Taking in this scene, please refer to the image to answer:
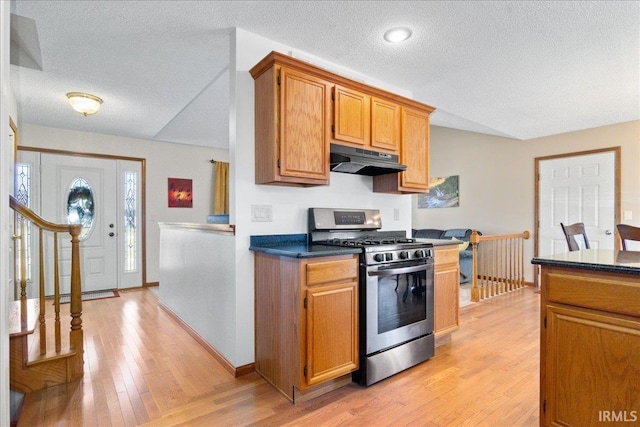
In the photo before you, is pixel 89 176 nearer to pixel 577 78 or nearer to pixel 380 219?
pixel 380 219

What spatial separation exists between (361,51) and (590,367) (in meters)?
2.51

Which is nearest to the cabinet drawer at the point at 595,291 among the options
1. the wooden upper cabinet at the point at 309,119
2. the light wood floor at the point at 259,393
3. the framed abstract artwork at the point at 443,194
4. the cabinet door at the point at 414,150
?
the light wood floor at the point at 259,393

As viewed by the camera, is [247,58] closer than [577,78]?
Yes

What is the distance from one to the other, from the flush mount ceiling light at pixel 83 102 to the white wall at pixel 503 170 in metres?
5.80

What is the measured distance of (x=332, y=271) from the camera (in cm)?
201

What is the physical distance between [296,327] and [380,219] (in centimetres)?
153

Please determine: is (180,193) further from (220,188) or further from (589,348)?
(589,348)

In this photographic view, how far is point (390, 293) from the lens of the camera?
228 cm

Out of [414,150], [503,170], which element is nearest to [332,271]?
[414,150]

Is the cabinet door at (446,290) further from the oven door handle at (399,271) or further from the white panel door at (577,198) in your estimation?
the white panel door at (577,198)

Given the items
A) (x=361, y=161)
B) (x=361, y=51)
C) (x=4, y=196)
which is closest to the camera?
(x=4, y=196)

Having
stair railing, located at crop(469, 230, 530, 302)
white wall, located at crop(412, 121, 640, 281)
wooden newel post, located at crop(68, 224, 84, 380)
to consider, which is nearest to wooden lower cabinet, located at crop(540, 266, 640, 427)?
Answer: wooden newel post, located at crop(68, 224, 84, 380)

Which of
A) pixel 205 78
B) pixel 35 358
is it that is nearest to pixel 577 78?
pixel 205 78

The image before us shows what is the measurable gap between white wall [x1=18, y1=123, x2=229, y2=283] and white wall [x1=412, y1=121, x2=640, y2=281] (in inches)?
175
